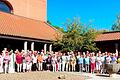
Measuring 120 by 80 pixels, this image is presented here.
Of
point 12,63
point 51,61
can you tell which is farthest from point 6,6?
point 12,63

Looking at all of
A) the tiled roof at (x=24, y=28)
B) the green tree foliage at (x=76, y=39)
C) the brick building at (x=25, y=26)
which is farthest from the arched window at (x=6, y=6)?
the green tree foliage at (x=76, y=39)

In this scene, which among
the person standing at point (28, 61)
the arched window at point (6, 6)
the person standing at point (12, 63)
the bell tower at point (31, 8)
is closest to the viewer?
the person standing at point (12, 63)

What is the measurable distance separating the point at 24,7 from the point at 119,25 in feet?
136

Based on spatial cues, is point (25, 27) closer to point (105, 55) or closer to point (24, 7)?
point (24, 7)

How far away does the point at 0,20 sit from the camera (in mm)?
31016

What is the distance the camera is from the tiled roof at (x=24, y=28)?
29719mm

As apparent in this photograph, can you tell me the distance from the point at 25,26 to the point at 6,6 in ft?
15.1

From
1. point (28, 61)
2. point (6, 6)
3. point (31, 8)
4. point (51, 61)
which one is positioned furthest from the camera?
point (31, 8)

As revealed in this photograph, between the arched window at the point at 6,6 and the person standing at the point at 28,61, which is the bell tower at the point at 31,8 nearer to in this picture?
the arched window at the point at 6,6

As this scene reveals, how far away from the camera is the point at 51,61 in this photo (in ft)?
81.8

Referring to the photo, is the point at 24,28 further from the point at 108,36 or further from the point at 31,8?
the point at 108,36

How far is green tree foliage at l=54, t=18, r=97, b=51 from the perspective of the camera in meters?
29.9

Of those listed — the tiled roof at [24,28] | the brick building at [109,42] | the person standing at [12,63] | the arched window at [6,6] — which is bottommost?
the person standing at [12,63]

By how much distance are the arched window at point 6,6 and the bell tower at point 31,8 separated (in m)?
0.35
